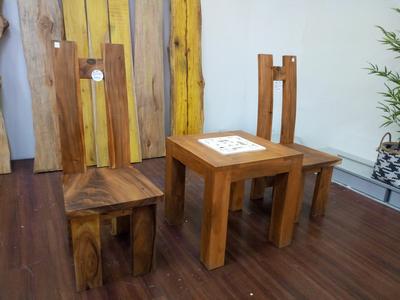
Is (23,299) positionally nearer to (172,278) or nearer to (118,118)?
(172,278)

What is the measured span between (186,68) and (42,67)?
132cm

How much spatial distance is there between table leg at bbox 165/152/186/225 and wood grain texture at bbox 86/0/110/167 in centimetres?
113

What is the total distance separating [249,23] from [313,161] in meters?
2.28

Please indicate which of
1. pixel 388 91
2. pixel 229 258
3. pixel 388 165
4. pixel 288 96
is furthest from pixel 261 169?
pixel 388 91

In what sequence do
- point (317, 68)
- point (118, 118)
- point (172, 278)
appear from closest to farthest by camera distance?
point (172, 278) → point (118, 118) → point (317, 68)

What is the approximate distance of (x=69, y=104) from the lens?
1551 millimetres

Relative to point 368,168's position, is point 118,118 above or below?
above

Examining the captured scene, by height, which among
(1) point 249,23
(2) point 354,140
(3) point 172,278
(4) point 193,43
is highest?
(1) point 249,23

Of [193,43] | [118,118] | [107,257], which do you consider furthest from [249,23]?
[107,257]

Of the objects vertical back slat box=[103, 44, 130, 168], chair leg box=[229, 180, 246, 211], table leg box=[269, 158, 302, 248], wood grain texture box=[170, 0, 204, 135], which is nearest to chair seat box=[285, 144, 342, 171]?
table leg box=[269, 158, 302, 248]

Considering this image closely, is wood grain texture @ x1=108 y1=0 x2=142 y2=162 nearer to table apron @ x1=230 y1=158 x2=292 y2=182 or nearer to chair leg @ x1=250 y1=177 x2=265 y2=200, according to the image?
chair leg @ x1=250 y1=177 x2=265 y2=200

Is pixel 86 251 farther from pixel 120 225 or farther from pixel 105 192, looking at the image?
pixel 120 225

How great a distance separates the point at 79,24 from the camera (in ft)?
8.64

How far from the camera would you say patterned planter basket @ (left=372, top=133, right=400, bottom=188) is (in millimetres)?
2367
